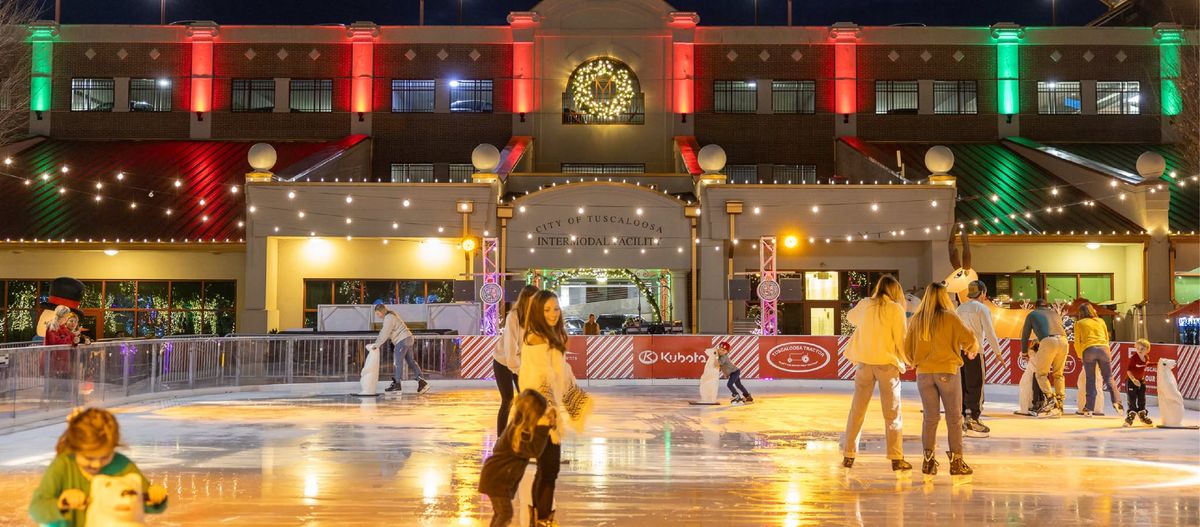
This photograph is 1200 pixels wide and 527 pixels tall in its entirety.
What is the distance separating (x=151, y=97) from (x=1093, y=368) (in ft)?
111

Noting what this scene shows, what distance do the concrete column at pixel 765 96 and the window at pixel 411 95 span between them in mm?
11772

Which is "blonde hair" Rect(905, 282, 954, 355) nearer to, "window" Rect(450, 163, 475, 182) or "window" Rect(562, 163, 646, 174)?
"window" Rect(562, 163, 646, 174)

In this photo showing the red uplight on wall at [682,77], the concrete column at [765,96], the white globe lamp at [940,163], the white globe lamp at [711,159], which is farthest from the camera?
the concrete column at [765,96]

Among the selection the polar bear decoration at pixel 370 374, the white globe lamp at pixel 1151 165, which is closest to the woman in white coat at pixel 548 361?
the polar bear decoration at pixel 370 374

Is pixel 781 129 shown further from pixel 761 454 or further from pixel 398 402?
pixel 761 454

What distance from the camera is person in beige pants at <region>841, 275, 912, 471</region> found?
988cm

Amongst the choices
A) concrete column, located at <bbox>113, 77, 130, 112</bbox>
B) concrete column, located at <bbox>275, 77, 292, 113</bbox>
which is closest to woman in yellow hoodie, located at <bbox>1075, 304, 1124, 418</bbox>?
concrete column, located at <bbox>275, 77, 292, 113</bbox>

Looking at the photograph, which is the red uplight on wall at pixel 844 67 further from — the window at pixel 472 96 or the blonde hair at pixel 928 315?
the blonde hair at pixel 928 315

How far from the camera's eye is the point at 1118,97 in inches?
1588

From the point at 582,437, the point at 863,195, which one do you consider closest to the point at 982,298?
the point at 582,437

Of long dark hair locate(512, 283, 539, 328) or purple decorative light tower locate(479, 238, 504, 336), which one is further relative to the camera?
purple decorative light tower locate(479, 238, 504, 336)

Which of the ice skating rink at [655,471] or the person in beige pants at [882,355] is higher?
the person in beige pants at [882,355]

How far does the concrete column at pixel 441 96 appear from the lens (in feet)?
130

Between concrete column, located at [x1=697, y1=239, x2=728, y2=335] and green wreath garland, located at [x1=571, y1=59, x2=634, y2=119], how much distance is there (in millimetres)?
9278
